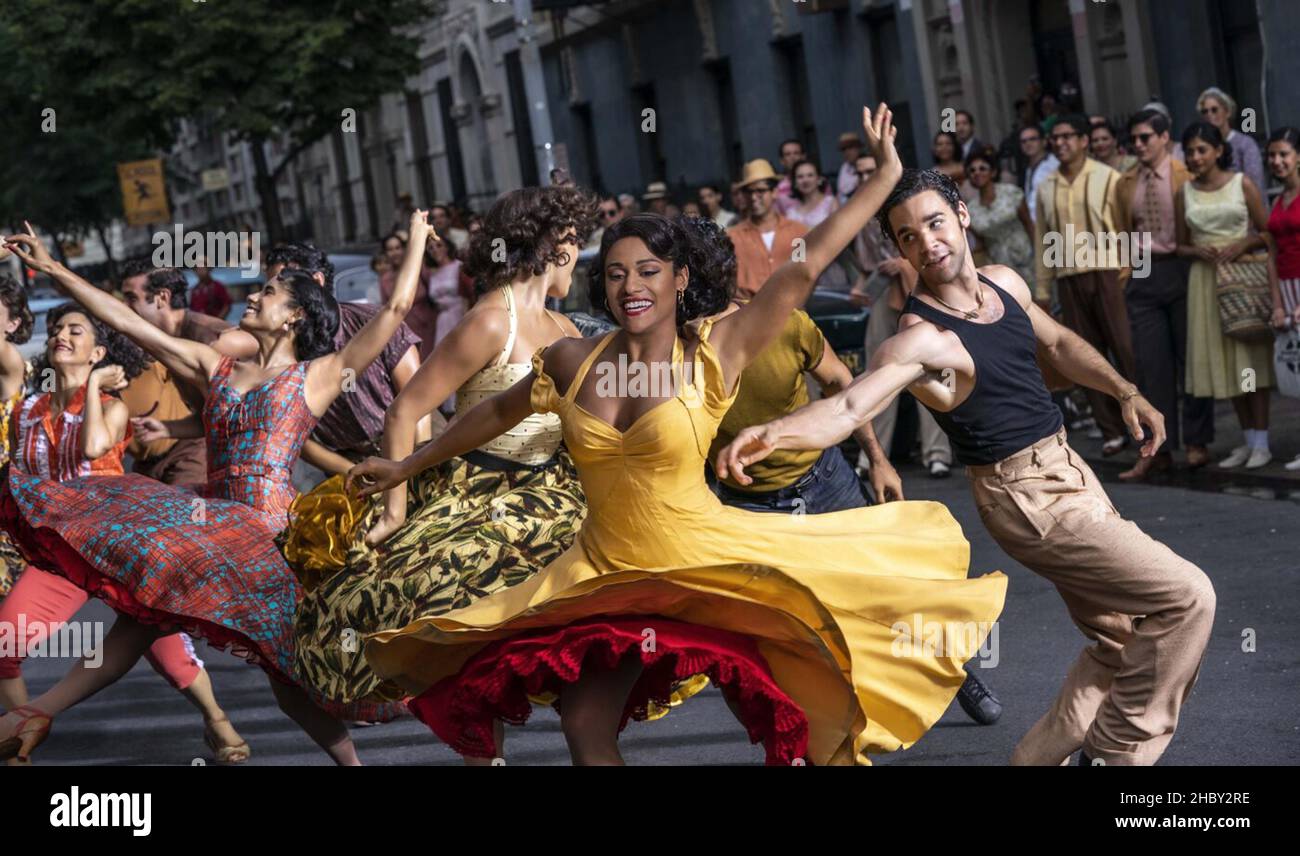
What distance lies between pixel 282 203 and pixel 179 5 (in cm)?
3203

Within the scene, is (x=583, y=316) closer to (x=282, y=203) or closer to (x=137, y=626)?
(x=137, y=626)

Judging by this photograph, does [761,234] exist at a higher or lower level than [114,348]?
higher

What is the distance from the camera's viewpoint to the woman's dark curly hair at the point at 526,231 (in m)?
6.52

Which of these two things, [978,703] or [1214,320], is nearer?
[978,703]

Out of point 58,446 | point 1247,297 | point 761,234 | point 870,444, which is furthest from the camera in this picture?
point 761,234

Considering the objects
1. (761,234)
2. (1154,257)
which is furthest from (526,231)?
(761,234)

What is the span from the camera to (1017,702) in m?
7.40

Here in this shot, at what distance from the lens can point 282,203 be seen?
67.4m

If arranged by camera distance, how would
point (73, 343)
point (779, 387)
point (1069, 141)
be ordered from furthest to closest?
point (1069, 141) < point (73, 343) < point (779, 387)

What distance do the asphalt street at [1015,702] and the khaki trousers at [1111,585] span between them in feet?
2.75

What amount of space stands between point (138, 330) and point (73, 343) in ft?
3.44

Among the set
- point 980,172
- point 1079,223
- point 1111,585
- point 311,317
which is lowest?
point 1111,585

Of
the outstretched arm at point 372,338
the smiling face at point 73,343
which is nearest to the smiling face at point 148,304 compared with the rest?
the smiling face at point 73,343

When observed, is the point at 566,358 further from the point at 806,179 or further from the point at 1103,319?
the point at 806,179
